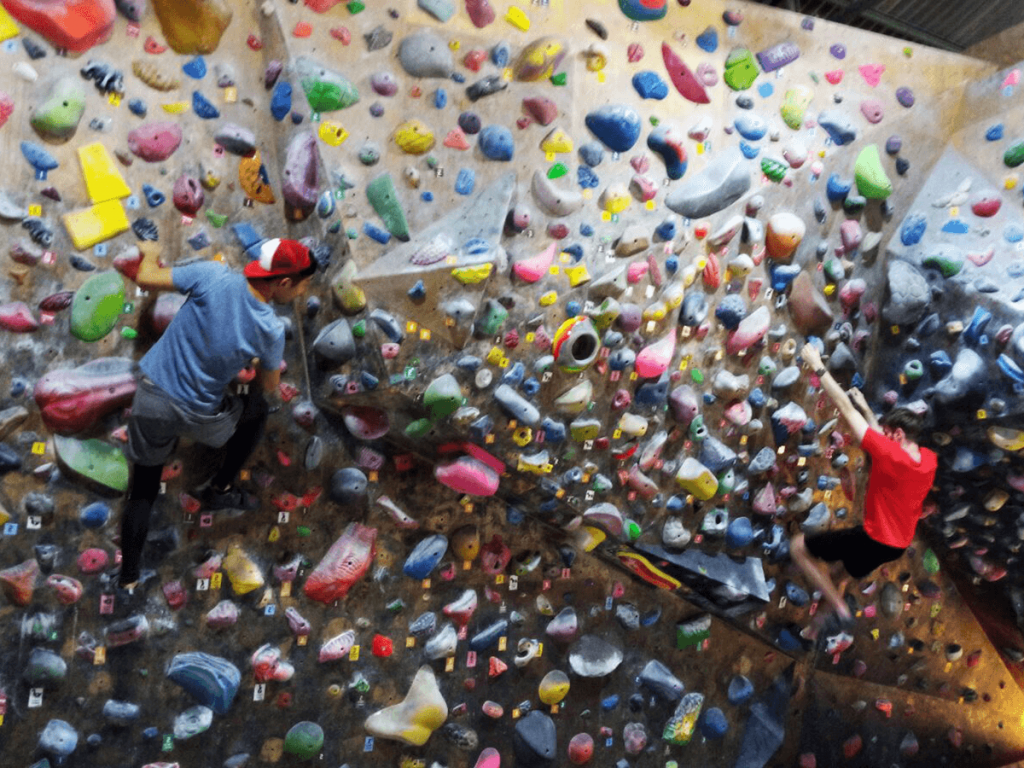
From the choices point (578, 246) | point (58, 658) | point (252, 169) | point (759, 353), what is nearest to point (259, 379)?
point (252, 169)

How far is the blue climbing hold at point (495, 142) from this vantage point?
11.2 feet

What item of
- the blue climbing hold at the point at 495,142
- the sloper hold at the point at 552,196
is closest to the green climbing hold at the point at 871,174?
the sloper hold at the point at 552,196

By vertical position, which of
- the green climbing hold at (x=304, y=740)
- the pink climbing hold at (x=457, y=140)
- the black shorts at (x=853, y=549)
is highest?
the pink climbing hold at (x=457, y=140)

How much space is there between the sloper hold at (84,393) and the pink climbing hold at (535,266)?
55.6 inches

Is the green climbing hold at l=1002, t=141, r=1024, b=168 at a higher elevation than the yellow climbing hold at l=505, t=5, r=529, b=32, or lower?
lower

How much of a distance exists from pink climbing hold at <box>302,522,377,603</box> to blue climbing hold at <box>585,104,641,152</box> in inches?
70.6

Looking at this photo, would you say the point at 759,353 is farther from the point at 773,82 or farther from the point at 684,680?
the point at 684,680

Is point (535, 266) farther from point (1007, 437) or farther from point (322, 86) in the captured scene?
point (1007, 437)

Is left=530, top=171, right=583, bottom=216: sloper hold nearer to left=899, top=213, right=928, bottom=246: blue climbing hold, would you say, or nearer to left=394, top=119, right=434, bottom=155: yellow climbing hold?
left=394, top=119, right=434, bottom=155: yellow climbing hold

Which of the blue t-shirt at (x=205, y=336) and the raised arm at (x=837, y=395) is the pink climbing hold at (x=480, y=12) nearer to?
the blue t-shirt at (x=205, y=336)

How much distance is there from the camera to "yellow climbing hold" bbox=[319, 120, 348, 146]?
10.4ft

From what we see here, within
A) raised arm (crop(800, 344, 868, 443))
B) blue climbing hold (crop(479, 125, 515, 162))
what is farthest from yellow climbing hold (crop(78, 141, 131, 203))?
raised arm (crop(800, 344, 868, 443))

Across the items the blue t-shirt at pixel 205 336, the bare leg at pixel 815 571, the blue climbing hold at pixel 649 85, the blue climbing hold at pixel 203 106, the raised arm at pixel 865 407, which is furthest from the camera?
the bare leg at pixel 815 571

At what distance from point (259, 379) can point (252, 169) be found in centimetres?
74
